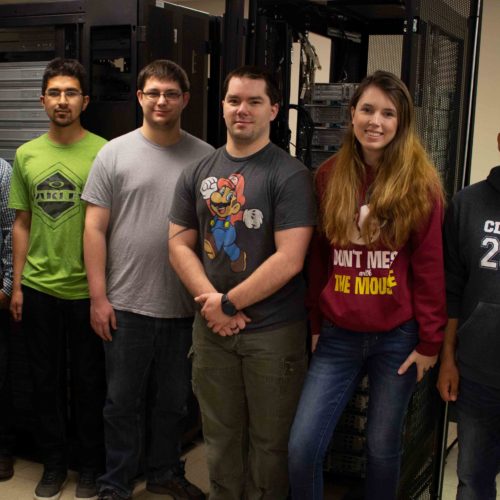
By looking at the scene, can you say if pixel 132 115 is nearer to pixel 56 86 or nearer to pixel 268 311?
pixel 56 86

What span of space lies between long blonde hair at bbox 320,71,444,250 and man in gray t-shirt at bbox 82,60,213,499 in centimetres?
73

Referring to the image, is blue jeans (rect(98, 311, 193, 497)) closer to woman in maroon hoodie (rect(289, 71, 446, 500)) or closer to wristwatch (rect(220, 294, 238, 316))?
wristwatch (rect(220, 294, 238, 316))

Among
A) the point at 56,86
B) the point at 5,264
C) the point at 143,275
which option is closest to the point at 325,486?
the point at 143,275

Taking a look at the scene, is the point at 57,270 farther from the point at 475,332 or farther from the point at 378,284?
the point at 475,332

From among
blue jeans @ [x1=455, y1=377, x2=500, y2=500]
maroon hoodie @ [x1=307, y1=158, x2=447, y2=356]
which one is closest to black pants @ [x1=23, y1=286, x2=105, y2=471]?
A: maroon hoodie @ [x1=307, y1=158, x2=447, y2=356]

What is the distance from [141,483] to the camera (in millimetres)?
3059

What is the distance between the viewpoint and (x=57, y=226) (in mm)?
2723

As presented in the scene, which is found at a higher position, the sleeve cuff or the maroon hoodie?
the maroon hoodie

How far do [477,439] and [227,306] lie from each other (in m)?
0.82

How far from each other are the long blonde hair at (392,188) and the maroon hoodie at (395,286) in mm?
31

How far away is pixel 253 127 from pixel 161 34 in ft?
3.19

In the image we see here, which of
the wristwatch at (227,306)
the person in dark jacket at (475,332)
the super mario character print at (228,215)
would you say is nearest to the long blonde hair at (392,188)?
the person in dark jacket at (475,332)

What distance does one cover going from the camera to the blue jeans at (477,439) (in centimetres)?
198

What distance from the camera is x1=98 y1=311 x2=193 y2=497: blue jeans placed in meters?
2.65
